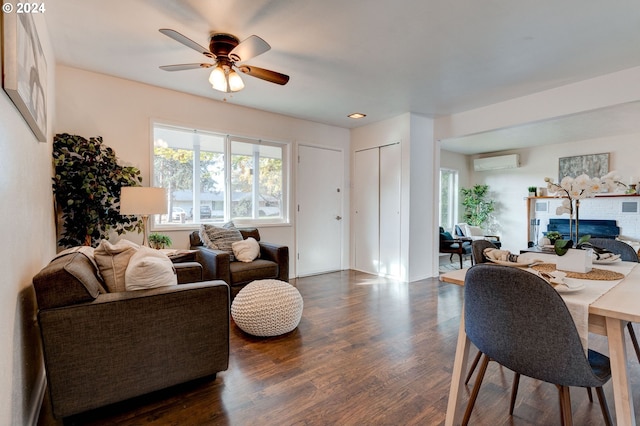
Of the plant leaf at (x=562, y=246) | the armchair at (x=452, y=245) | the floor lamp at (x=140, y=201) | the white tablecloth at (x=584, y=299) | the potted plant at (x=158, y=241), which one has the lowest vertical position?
the armchair at (x=452, y=245)

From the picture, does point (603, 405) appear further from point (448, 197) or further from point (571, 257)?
point (448, 197)

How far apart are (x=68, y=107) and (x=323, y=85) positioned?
8.30 ft

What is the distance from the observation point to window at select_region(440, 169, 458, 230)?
7.23m

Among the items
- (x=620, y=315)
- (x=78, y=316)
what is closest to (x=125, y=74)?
(x=78, y=316)

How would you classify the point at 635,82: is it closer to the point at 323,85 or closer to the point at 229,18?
the point at 323,85

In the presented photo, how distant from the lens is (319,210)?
4.89 meters

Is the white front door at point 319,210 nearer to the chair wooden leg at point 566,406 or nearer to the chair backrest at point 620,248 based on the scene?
the chair backrest at point 620,248

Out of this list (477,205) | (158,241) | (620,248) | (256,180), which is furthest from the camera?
(477,205)

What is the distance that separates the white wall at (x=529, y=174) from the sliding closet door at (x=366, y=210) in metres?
3.95

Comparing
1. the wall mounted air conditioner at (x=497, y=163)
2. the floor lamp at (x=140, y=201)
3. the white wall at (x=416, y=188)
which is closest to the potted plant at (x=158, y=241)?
the floor lamp at (x=140, y=201)

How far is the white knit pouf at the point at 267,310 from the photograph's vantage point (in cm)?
248

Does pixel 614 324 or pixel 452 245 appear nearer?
pixel 614 324

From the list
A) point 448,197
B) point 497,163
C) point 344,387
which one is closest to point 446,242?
point 448,197

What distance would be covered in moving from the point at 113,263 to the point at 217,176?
7.80 feet
